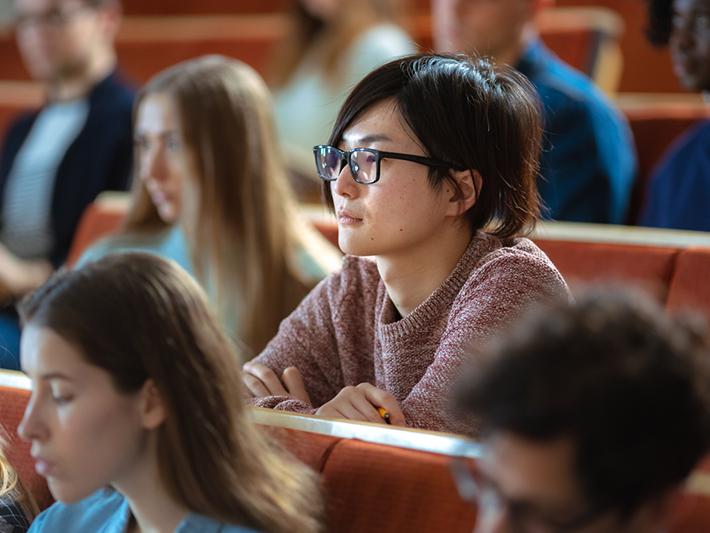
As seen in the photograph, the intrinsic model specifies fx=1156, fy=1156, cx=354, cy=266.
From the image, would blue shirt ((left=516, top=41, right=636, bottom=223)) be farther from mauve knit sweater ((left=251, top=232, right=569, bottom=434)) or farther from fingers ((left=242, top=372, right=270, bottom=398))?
fingers ((left=242, top=372, right=270, bottom=398))

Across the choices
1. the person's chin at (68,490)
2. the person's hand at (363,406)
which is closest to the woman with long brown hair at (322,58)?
the person's hand at (363,406)

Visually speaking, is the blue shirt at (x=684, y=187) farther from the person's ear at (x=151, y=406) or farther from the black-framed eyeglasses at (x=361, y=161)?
the person's ear at (x=151, y=406)

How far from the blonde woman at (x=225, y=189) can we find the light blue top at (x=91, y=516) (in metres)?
0.81

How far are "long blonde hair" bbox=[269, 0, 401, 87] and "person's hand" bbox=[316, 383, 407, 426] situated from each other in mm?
1928

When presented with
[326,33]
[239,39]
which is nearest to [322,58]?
[326,33]

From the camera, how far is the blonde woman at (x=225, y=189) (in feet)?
6.66

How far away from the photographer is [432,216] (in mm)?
1337

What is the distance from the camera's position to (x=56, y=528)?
1.20 meters

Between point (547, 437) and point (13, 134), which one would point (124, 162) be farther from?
point (547, 437)

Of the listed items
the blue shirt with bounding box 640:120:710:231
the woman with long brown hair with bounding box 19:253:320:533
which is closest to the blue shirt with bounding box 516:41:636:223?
the blue shirt with bounding box 640:120:710:231

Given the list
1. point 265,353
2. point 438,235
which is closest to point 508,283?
point 438,235

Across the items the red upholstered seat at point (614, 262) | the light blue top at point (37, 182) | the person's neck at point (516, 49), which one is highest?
the person's neck at point (516, 49)

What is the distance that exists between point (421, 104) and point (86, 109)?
6.60ft

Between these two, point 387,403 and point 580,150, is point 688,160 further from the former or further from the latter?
point 387,403
